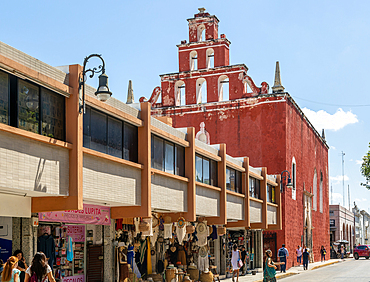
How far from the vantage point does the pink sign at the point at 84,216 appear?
15.4 m

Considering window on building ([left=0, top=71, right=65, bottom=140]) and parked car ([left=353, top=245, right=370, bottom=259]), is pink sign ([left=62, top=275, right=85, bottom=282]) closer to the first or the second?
window on building ([left=0, top=71, right=65, bottom=140])

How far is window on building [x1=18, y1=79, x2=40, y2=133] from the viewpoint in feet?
40.1

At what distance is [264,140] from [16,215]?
27.2m

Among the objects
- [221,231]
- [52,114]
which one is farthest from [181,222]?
[52,114]

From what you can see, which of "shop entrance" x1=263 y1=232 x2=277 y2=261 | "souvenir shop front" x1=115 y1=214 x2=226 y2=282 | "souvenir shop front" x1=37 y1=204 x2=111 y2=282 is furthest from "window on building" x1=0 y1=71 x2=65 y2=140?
"shop entrance" x1=263 y1=232 x2=277 y2=261

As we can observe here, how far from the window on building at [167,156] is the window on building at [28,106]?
6.61m

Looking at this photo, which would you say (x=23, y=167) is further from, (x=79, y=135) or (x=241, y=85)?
(x=241, y=85)

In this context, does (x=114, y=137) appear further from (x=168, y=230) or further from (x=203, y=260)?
(x=203, y=260)

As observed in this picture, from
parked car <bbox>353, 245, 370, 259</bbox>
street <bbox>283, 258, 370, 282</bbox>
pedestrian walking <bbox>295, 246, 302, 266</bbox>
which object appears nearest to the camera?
street <bbox>283, 258, 370, 282</bbox>

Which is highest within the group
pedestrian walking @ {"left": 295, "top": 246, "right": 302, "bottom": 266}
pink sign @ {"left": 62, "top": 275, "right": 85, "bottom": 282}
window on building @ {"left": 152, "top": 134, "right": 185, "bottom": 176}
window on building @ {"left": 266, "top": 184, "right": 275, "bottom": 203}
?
window on building @ {"left": 152, "top": 134, "right": 185, "bottom": 176}

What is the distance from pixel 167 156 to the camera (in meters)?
20.0

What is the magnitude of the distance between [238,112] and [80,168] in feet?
87.8

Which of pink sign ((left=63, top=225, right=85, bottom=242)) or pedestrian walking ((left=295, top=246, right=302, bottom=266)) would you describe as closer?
pink sign ((left=63, top=225, right=85, bottom=242))

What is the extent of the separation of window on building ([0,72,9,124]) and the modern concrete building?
0.02m
